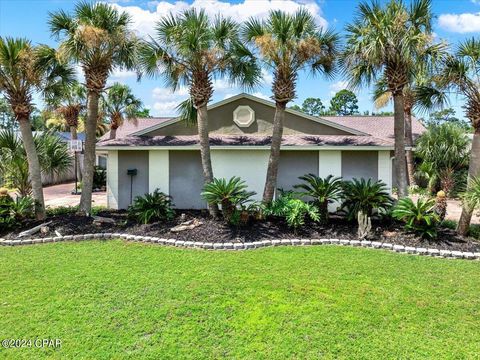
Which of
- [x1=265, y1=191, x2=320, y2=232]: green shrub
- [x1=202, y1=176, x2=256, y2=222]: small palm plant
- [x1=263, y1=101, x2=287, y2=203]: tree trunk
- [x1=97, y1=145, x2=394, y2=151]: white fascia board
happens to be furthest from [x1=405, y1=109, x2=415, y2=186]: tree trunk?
[x1=202, y1=176, x2=256, y2=222]: small palm plant

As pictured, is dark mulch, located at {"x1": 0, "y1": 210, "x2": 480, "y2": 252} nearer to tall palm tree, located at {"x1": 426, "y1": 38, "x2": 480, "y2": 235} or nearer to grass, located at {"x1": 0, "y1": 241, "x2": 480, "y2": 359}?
grass, located at {"x1": 0, "y1": 241, "x2": 480, "y2": 359}

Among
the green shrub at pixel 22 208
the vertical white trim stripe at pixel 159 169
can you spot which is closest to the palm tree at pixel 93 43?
the green shrub at pixel 22 208

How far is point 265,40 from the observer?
33.0ft

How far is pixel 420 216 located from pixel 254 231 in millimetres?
4610

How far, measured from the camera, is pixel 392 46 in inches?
390

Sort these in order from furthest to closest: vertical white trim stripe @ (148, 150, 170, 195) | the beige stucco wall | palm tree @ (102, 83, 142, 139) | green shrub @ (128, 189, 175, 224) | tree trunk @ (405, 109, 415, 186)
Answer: palm tree @ (102, 83, 142, 139), tree trunk @ (405, 109, 415, 186), the beige stucco wall, vertical white trim stripe @ (148, 150, 170, 195), green shrub @ (128, 189, 175, 224)

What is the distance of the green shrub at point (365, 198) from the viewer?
10.2m

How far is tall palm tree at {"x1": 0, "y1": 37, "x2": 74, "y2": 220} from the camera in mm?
9906

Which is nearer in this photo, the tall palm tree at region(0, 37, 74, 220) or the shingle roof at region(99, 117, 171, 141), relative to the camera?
the tall palm tree at region(0, 37, 74, 220)

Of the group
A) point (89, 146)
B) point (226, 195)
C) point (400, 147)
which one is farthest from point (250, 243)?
point (89, 146)

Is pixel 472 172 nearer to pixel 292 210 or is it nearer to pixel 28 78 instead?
pixel 292 210

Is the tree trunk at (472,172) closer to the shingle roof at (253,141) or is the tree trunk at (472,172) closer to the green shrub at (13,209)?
the shingle roof at (253,141)

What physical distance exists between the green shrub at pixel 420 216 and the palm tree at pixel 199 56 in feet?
18.6

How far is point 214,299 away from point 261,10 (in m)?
Result: 9.09
